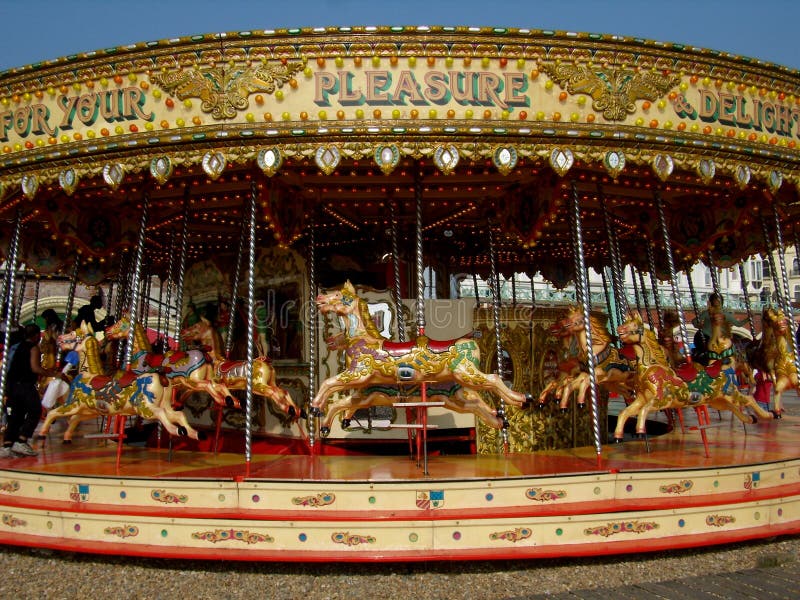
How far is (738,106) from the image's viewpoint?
24.7ft

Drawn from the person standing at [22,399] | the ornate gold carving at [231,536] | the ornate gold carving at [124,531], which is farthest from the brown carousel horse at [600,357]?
the person standing at [22,399]

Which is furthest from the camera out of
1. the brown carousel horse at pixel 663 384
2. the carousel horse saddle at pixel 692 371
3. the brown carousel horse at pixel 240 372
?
the brown carousel horse at pixel 240 372

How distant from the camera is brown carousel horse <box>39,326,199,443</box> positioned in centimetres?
726

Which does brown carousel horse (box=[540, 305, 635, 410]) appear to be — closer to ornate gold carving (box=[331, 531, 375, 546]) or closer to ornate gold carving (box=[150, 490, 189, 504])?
ornate gold carving (box=[331, 531, 375, 546])

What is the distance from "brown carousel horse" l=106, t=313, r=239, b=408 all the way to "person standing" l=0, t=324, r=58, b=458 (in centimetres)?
93

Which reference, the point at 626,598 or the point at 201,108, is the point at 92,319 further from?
the point at 626,598

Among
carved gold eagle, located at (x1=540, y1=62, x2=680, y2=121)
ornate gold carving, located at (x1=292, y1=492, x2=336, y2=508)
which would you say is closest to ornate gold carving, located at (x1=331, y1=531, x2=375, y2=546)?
ornate gold carving, located at (x1=292, y1=492, x2=336, y2=508)

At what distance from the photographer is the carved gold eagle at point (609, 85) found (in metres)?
6.82

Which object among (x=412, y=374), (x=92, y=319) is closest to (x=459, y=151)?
(x=412, y=374)

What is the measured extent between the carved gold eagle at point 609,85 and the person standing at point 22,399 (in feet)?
21.9

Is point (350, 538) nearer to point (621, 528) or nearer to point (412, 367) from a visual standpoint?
point (412, 367)

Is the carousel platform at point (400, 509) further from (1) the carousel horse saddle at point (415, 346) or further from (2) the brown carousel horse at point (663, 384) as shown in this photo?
(1) the carousel horse saddle at point (415, 346)

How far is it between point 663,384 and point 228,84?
539 centimetres

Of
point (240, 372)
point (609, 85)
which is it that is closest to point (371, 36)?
point (609, 85)
